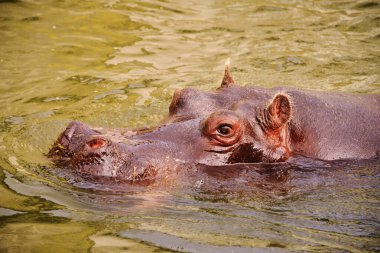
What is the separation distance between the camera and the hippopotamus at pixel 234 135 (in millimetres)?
5309

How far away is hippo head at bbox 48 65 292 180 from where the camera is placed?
5160mm

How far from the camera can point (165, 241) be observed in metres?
4.28

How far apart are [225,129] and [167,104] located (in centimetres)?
341

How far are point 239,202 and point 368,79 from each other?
528 centimetres

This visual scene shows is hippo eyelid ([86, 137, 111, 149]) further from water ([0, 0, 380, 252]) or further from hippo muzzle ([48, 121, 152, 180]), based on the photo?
water ([0, 0, 380, 252])

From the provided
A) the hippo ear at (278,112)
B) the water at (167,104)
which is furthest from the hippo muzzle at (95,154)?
the hippo ear at (278,112)

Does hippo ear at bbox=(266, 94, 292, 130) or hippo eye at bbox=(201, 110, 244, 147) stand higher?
hippo ear at bbox=(266, 94, 292, 130)

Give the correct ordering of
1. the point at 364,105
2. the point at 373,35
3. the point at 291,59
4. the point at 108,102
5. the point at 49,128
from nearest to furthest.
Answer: the point at 364,105, the point at 49,128, the point at 108,102, the point at 291,59, the point at 373,35

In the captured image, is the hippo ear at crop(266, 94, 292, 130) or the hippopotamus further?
the hippo ear at crop(266, 94, 292, 130)

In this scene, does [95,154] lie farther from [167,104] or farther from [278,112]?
[167,104]

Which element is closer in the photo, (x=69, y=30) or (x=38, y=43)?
(x=38, y=43)

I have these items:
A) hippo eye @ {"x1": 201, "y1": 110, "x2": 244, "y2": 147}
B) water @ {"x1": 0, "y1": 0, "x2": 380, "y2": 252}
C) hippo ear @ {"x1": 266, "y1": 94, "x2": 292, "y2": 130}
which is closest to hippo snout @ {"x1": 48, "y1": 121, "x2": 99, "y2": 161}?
water @ {"x1": 0, "y1": 0, "x2": 380, "y2": 252}

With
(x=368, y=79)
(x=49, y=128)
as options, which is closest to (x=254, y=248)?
(x=49, y=128)

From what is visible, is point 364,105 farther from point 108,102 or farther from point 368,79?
point 108,102
